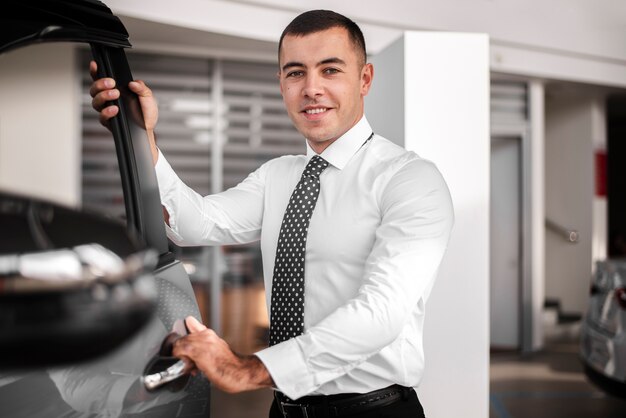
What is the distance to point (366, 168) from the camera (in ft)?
5.10

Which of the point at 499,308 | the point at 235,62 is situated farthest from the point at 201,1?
the point at 499,308

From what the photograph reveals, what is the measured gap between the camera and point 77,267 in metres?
0.43

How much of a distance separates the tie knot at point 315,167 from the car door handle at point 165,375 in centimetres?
75

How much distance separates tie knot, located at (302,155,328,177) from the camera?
5.27ft

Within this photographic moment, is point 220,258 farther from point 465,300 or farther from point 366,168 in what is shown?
point 366,168

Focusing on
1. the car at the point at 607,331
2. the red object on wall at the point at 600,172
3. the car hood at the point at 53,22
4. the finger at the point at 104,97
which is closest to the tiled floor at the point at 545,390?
the car at the point at 607,331

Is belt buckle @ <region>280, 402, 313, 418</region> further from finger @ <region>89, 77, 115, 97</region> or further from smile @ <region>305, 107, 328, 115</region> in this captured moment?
finger @ <region>89, 77, 115, 97</region>

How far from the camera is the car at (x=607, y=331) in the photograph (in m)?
3.56

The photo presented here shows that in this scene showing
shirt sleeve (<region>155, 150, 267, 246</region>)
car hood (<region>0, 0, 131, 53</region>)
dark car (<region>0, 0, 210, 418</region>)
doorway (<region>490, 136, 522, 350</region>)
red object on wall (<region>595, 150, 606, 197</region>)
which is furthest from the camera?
red object on wall (<region>595, 150, 606, 197</region>)

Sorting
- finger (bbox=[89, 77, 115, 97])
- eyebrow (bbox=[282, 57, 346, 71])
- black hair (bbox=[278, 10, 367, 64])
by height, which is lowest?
finger (bbox=[89, 77, 115, 97])

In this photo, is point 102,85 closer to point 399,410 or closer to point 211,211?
point 211,211

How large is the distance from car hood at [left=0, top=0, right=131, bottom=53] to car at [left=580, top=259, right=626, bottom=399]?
A: 11.0ft

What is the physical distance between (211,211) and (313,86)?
450 mm

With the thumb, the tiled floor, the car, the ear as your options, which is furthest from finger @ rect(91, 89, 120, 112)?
the tiled floor
